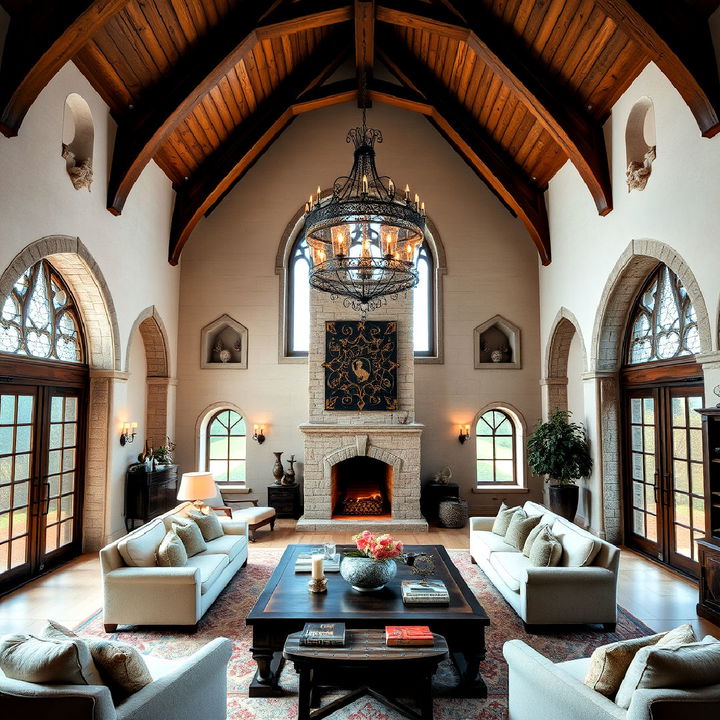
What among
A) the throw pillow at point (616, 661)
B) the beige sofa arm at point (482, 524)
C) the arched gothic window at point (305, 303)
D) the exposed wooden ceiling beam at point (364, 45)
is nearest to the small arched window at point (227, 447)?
the arched gothic window at point (305, 303)

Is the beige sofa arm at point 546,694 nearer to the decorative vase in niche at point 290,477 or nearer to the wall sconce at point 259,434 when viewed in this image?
the decorative vase in niche at point 290,477

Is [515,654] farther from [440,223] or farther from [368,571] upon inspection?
[440,223]

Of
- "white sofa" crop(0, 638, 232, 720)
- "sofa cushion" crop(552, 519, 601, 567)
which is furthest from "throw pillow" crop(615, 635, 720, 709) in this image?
"sofa cushion" crop(552, 519, 601, 567)

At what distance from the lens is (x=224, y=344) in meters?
10.8

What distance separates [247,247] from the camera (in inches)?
420

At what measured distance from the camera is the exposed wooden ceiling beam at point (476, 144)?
958 centimetres

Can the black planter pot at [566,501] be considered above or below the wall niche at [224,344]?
below

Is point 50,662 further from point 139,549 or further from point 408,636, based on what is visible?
point 139,549

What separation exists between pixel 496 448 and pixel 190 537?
21.1 feet

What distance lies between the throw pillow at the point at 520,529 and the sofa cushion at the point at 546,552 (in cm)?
83

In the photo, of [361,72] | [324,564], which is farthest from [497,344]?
[324,564]

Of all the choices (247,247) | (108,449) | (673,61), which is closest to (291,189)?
(247,247)

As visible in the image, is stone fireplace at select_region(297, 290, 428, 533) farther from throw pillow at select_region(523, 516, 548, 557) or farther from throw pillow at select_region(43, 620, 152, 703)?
throw pillow at select_region(43, 620, 152, 703)

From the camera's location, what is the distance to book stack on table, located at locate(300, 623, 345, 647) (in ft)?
11.9
